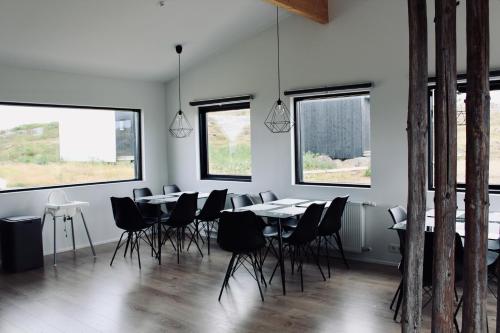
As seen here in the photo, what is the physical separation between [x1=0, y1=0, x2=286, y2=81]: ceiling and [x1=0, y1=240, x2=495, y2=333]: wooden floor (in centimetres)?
251

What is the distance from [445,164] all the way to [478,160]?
135mm

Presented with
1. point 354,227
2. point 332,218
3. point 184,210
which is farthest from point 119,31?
point 354,227

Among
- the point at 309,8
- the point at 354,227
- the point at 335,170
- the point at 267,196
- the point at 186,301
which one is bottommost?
the point at 186,301

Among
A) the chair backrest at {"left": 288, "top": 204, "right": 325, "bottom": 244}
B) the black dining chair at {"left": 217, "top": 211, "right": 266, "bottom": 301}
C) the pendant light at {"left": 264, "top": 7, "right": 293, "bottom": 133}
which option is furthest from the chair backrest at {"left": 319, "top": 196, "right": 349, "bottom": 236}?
the pendant light at {"left": 264, "top": 7, "right": 293, "bottom": 133}

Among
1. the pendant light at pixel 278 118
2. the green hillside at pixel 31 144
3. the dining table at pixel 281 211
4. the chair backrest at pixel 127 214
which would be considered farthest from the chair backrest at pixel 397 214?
the green hillside at pixel 31 144

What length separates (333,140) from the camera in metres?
5.59

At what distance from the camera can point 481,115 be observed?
1.84 meters

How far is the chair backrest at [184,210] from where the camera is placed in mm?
5355

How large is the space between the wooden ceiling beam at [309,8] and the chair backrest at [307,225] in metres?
2.04

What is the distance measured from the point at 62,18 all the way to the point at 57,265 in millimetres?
2767

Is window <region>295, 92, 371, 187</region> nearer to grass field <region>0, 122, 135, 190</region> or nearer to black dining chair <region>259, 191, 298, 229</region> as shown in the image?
black dining chair <region>259, 191, 298, 229</region>

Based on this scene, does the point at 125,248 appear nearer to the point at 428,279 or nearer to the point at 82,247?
the point at 82,247

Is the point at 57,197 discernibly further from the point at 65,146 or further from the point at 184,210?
the point at 184,210

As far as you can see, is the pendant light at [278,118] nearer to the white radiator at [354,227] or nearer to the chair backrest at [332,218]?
the white radiator at [354,227]
